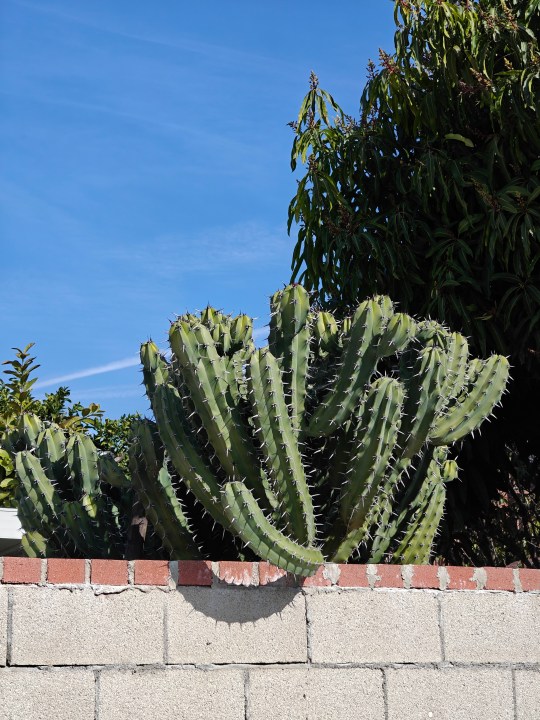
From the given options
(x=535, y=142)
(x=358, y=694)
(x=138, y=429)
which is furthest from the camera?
(x=535, y=142)

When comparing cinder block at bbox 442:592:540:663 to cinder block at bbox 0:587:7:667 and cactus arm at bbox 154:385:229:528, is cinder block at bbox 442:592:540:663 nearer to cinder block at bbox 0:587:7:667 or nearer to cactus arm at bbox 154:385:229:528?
cactus arm at bbox 154:385:229:528

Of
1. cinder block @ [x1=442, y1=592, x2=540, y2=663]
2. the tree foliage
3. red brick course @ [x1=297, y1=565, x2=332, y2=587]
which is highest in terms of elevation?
the tree foliage

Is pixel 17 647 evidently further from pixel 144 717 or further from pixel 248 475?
pixel 248 475

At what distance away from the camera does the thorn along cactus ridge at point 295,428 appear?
5.01 meters

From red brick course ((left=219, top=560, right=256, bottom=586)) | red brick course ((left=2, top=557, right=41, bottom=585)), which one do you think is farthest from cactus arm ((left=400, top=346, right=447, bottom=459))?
red brick course ((left=2, top=557, right=41, bottom=585))

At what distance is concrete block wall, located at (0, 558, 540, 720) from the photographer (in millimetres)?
4453

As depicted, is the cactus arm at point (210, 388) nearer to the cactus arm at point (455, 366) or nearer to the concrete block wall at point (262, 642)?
the concrete block wall at point (262, 642)

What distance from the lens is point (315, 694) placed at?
4945mm

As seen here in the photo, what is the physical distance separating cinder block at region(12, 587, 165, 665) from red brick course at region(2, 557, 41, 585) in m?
0.05

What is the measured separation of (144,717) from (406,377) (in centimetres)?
253

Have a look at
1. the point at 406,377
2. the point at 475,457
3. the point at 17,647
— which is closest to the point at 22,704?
the point at 17,647

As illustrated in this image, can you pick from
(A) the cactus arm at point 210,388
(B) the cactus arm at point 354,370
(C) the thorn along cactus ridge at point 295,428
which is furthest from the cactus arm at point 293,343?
(A) the cactus arm at point 210,388

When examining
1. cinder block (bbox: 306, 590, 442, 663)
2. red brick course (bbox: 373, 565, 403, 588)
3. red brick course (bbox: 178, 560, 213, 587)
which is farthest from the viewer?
red brick course (bbox: 373, 565, 403, 588)

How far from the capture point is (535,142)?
29.1ft
